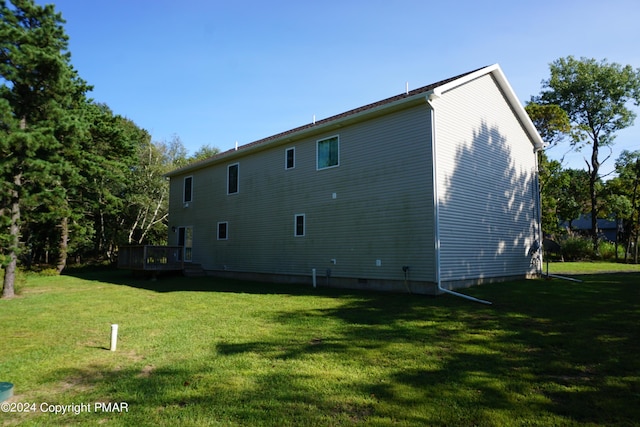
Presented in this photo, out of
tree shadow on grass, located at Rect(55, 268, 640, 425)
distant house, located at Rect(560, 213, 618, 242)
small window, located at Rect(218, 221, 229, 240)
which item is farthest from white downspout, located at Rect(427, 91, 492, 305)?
distant house, located at Rect(560, 213, 618, 242)

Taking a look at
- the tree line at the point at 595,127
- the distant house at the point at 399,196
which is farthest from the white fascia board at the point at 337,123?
the tree line at the point at 595,127

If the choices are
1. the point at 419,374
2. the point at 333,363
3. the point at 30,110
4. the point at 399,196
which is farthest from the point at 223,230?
the point at 419,374

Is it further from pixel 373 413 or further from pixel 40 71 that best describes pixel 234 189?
pixel 373 413

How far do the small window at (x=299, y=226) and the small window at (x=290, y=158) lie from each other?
2064 mm

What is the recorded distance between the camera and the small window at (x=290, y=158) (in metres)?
15.0

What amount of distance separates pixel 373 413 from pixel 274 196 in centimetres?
1255

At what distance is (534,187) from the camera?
1585 cm

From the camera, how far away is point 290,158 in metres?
15.2

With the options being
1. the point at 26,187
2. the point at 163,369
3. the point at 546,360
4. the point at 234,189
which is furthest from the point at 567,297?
the point at 26,187

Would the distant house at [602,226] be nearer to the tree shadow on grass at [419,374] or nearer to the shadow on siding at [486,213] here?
the shadow on siding at [486,213]

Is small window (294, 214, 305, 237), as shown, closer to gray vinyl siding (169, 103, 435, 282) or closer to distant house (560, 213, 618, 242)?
gray vinyl siding (169, 103, 435, 282)

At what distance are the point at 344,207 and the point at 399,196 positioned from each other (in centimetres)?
215

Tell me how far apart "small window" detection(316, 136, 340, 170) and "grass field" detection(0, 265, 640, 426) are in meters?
5.83

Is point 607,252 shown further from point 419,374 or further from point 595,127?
point 419,374
